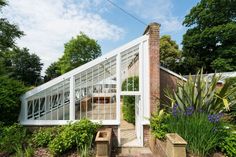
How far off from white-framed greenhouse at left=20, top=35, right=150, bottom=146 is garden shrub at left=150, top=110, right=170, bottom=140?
0.68 m

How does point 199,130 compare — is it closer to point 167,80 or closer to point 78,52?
point 167,80

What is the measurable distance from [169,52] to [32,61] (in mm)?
24930

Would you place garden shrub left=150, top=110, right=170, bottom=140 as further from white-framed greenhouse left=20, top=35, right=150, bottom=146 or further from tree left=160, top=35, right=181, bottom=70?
tree left=160, top=35, right=181, bottom=70

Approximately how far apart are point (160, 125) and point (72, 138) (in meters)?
2.96

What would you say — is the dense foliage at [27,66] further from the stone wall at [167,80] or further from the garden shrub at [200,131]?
the garden shrub at [200,131]

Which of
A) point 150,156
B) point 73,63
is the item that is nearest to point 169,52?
point 73,63

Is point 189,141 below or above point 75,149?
above

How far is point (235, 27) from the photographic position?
19.5 m

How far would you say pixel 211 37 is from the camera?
21.5 m

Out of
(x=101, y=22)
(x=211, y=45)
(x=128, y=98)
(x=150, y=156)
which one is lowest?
(x=150, y=156)

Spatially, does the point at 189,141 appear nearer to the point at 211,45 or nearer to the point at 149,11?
the point at 149,11

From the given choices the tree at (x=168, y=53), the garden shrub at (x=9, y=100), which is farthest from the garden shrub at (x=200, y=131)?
the tree at (x=168, y=53)

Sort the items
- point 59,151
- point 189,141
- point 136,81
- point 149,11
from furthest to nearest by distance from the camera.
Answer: point 149,11
point 136,81
point 59,151
point 189,141

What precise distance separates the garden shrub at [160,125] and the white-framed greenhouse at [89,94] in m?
0.68
